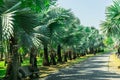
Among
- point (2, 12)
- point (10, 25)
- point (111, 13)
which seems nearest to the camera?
point (10, 25)

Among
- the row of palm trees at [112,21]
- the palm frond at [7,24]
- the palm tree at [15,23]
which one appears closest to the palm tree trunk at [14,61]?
the palm tree at [15,23]

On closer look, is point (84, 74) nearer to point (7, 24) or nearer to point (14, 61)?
point (14, 61)

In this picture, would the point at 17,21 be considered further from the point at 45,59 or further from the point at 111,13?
the point at 45,59

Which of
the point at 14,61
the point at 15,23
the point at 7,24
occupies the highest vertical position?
the point at 15,23

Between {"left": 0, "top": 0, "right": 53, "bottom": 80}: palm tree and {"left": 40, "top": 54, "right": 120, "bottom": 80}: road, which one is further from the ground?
{"left": 0, "top": 0, "right": 53, "bottom": 80}: palm tree

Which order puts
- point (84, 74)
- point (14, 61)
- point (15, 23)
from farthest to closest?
point (84, 74) < point (14, 61) < point (15, 23)

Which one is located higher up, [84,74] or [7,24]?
[7,24]

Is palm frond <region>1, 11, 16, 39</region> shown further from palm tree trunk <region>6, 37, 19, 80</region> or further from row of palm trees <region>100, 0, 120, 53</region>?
row of palm trees <region>100, 0, 120, 53</region>

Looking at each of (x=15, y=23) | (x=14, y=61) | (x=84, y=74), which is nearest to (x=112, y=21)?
(x=84, y=74)

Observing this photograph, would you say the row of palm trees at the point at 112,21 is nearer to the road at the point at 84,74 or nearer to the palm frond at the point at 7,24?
the road at the point at 84,74

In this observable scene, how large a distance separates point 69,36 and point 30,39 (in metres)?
38.9

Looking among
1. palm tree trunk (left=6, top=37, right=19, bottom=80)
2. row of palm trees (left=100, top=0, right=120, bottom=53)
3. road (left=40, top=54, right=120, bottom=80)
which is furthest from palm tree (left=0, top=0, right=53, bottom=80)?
row of palm trees (left=100, top=0, right=120, bottom=53)

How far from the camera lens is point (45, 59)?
45.9 meters

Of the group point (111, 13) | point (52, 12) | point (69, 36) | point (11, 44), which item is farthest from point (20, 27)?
point (69, 36)
